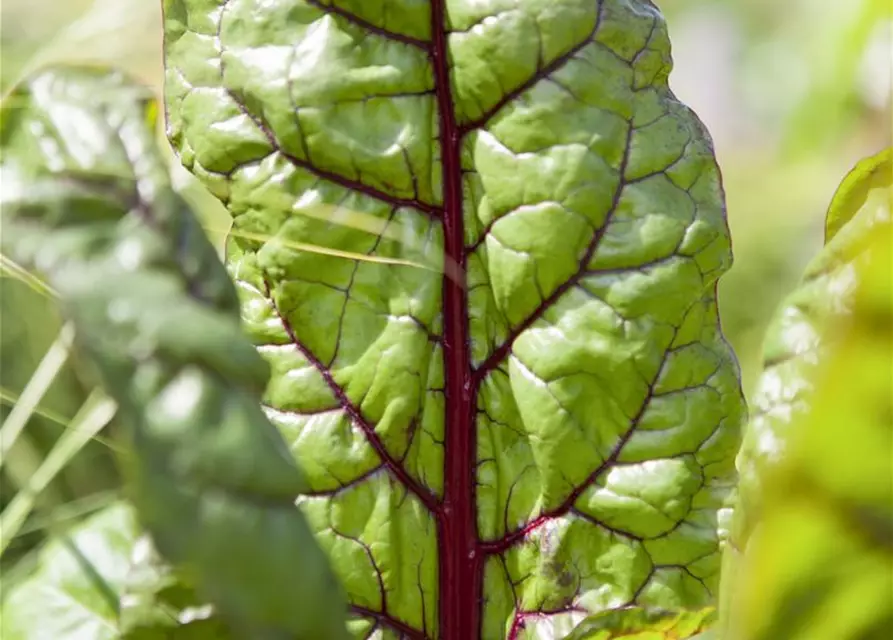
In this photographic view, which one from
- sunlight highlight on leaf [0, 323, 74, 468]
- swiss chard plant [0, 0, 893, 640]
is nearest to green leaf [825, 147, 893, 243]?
swiss chard plant [0, 0, 893, 640]

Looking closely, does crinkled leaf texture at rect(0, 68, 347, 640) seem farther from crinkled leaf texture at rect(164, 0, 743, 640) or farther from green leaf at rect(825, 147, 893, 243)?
green leaf at rect(825, 147, 893, 243)

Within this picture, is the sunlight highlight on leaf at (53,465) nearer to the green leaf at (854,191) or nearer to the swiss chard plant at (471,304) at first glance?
the swiss chard plant at (471,304)

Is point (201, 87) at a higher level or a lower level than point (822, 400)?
higher

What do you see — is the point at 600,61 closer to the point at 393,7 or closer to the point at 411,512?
the point at 393,7

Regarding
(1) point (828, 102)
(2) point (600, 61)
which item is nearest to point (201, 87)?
(2) point (600, 61)

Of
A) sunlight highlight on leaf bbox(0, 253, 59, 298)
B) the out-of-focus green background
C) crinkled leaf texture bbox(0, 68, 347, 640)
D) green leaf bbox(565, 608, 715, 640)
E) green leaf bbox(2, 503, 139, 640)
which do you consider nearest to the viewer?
crinkled leaf texture bbox(0, 68, 347, 640)
